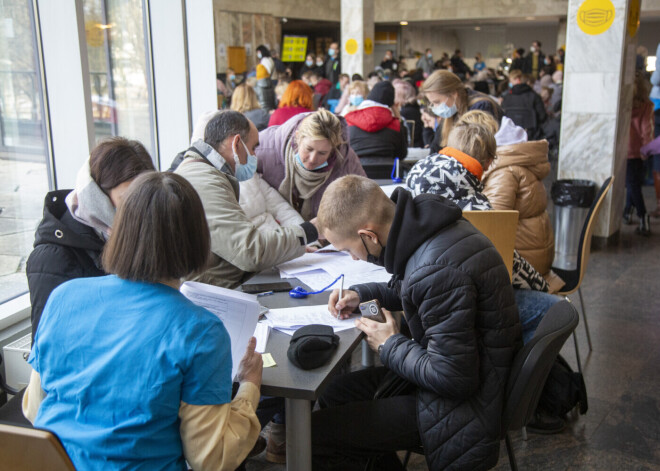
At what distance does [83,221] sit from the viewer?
6.47ft

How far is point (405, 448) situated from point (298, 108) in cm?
417

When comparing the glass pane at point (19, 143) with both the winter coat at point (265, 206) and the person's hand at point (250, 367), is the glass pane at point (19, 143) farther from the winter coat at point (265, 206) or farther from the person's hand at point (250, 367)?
the person's hand at point (250, 367)

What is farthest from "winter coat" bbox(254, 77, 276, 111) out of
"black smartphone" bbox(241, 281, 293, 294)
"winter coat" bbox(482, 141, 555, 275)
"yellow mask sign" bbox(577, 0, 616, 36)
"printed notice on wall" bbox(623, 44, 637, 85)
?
"black smartphone" bbox(241, 281, 293, 294)

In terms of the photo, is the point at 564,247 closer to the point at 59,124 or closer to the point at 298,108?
the point at 298,108

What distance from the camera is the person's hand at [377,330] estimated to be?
1845 millimetres

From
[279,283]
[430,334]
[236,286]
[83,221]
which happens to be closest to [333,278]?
[279,283]

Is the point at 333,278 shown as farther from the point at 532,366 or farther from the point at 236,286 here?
the point at 532,366

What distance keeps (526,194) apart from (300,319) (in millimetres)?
1950

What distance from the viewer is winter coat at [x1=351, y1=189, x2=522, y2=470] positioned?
5.26ft

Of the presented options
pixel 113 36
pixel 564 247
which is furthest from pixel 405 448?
pixel 564 247

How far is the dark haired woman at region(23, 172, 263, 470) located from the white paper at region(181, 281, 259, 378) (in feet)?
0.90

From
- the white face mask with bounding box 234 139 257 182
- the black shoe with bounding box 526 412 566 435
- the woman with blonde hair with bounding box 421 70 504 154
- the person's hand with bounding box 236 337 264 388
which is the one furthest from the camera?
the woman with blonde hair with bounding box 421 70 504 154

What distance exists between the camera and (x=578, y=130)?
18.7 ft

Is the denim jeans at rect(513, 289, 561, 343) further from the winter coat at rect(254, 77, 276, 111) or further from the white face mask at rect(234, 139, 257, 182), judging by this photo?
the winter coat at rect(254, 77, 276, 111)
